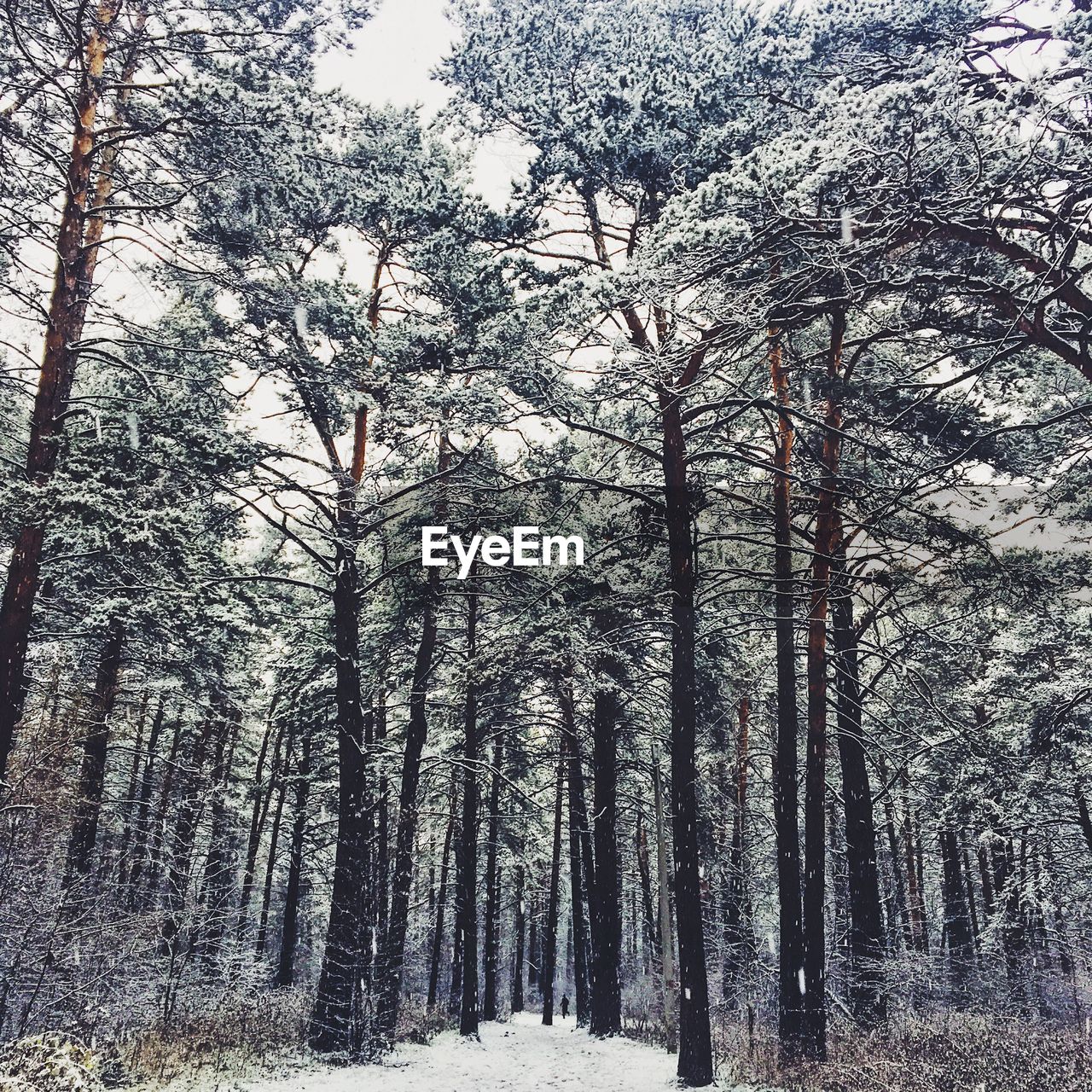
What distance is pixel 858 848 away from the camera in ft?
44.3

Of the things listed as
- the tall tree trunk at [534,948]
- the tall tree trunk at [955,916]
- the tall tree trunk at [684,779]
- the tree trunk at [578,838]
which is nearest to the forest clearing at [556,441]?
the tall tree trunk at [684,779]

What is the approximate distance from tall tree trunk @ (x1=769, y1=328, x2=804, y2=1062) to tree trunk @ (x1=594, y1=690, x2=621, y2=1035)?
190 inches

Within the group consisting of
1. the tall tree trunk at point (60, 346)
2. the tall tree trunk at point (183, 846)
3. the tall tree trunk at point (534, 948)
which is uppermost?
the tall tree trunk at point (60, 346)

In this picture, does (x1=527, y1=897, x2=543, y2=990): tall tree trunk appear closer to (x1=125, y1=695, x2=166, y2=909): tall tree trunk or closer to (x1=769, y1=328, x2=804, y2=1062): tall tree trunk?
(x1=125, y1=695, x2=166, y2=909): tall tree trunk

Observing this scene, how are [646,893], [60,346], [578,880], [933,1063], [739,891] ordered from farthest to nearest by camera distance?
[646,893]
[578,880]
[739,891]
[60,346]
[933,1063]

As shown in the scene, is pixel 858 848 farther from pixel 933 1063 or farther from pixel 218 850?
pixel 218 850

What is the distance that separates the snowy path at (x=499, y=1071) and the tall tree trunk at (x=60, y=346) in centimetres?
569

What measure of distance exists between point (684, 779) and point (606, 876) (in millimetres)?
7327

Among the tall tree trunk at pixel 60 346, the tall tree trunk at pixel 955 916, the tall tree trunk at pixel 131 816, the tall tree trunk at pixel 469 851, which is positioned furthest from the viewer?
the tall tree trunk at pixel 955 916

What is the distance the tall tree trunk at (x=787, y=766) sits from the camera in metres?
11.1

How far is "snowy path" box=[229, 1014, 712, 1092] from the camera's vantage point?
9820 millimetres

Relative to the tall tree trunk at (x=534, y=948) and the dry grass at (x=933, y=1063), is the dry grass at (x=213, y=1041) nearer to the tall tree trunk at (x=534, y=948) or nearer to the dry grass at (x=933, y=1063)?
the dry grass at (x=933, y=1063)

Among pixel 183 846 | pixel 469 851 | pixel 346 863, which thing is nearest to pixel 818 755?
pixel 346 863

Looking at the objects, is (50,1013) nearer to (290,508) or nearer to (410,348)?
(290,508)
